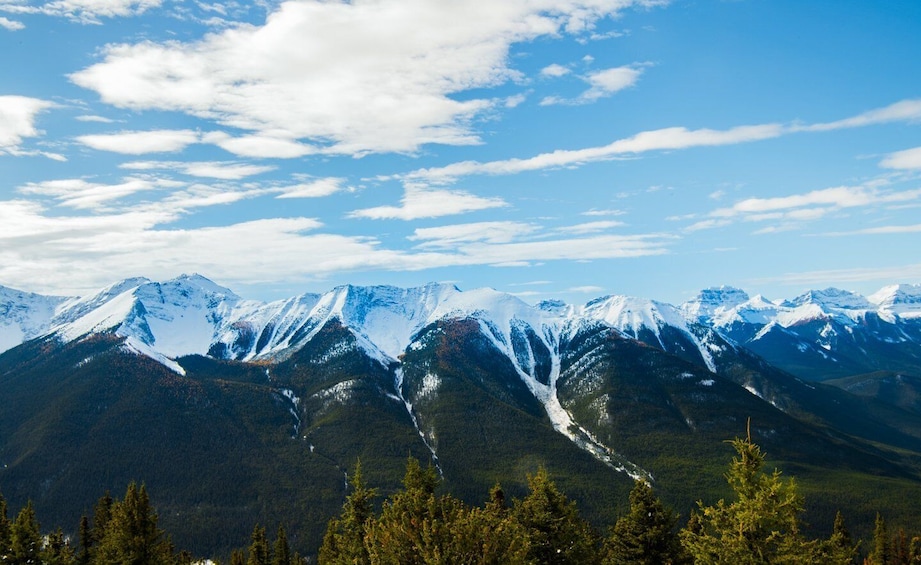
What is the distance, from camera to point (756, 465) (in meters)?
32.8

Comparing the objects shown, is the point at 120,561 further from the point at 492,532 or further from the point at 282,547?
the point at 282,547

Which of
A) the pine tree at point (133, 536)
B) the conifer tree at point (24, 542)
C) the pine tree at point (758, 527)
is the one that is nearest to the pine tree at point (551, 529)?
the pine tree at point (758, 527)

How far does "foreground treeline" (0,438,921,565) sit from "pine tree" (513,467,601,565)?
0.07 meters

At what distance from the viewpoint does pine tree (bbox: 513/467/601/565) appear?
45.1 m

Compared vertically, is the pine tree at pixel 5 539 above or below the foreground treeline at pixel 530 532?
below

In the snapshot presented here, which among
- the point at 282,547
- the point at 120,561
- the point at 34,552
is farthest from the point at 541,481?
the point at 282,547

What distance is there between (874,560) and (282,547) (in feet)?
295

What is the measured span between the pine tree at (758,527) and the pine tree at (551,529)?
13.3 meters

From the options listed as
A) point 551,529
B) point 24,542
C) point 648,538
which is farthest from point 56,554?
point 648,538

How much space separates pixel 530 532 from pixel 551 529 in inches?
62.9

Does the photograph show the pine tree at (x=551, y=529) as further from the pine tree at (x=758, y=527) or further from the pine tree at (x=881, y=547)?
the pine tree at (x=881, y=547)

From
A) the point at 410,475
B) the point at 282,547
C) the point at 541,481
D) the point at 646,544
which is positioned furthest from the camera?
the point at 282,547

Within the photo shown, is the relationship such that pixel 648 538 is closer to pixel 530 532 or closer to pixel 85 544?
pixel 530 532

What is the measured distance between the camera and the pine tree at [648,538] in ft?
145
